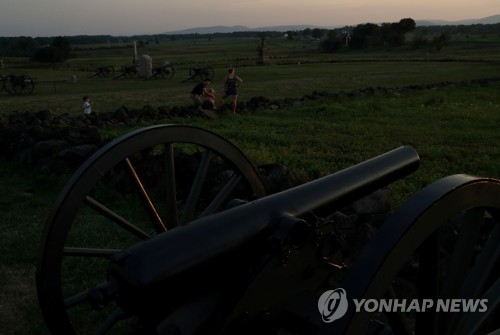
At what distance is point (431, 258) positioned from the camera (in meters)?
2.28

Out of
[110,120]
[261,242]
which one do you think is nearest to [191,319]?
[261,242]

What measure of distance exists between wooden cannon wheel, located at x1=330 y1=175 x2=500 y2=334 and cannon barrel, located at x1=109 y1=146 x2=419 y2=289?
451 millimetres

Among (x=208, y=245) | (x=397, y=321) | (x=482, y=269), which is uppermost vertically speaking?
(x=208, y=245)

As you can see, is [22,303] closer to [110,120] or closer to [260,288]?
[260,288]

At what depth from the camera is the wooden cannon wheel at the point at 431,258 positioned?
207 cm

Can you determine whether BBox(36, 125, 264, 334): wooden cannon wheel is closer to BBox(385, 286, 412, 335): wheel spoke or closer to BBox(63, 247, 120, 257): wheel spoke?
BBox(63, 247, 120, 257): wheel spoke

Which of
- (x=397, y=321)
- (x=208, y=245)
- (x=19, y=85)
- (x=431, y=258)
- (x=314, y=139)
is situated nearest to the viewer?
(x=208, y=245)

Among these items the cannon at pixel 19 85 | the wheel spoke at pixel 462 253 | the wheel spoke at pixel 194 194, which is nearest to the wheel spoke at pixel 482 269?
the wheel spoke at pixel 462 253

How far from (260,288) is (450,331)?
941 millimetres

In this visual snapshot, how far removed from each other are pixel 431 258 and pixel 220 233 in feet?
2.83

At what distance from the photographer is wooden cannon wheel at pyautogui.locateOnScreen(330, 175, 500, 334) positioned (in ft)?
6.78

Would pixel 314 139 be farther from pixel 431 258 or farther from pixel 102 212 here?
pixel 431 258

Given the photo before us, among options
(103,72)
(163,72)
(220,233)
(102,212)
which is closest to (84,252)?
(102,212)

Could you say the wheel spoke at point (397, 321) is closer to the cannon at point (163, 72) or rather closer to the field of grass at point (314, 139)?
the field of grass at point (314, 139)
